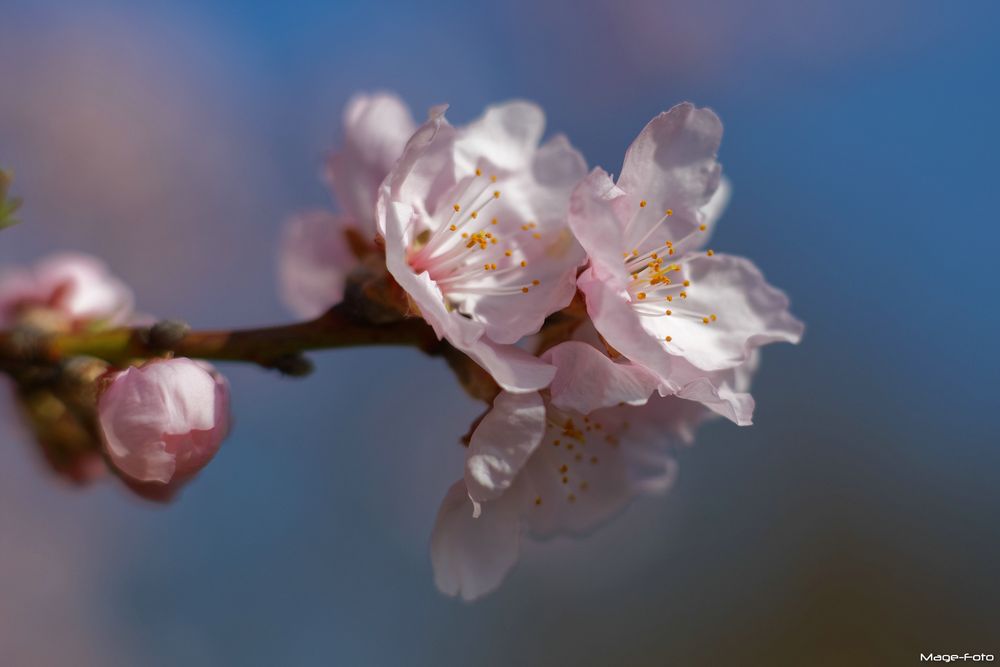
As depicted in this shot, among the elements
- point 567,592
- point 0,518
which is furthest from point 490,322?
point 567,592

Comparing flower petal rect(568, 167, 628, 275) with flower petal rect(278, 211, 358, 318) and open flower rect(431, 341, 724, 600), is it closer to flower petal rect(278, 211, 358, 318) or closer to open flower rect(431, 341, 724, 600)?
open flower rect(431, 341, 724, 600)

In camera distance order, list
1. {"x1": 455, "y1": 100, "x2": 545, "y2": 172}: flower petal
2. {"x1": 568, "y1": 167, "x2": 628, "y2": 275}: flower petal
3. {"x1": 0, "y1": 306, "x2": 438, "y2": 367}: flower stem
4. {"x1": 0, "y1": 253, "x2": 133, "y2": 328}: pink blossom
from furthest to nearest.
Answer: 1. {"x1": 0, "y1": 253, "x2": 133, "y2": 328}: pink blossom
2. {"x1": 455, "y1": 100, "x2": 545, "y2": 172}: flower petal
3. {"x1": 0, "y1": 306, "x2": 438, "y2": 367}: flower stem
4. {"x1": 568, "y1": 167, "x2": 628, "y2": 275}: flower petal

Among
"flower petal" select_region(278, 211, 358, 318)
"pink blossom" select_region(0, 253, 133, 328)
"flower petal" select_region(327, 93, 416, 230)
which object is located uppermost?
Result: "flower petal" select_region(327, 93, 416, 230)

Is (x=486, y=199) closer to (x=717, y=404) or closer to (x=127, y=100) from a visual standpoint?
(x=717, y=404)

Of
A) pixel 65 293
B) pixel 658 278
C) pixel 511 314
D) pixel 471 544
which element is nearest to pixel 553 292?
pixel 511 314

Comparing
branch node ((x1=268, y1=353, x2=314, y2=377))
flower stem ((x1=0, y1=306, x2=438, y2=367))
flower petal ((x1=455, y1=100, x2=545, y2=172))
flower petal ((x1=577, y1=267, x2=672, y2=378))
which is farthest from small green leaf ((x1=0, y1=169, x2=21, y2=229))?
flower petal ((x1=577, y1=267, x2=672, y2=378))

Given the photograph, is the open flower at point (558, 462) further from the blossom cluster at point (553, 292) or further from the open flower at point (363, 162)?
the open flower at point (363, 162)

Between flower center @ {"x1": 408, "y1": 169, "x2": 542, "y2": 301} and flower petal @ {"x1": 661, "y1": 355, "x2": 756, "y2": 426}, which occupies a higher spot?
flower center @ {"x1": 408, "y1": 169, "x2": 542, "y2": 301}

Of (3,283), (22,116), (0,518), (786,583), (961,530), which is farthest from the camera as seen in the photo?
(961,530)
